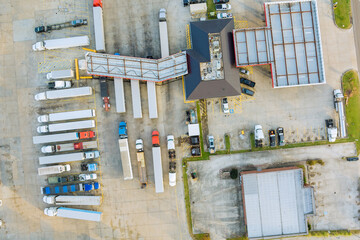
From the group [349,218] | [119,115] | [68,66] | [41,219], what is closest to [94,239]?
[41,219]

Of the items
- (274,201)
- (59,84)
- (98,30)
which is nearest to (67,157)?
(59,84)

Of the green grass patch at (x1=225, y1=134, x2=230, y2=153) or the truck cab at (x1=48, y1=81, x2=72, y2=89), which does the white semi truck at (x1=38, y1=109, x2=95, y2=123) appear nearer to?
the truck cab at (x1=48, y1=81, x2=72, y2=89)

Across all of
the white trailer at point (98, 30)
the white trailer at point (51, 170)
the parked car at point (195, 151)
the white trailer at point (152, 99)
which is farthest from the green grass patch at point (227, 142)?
the white trailer at point (51, 170)

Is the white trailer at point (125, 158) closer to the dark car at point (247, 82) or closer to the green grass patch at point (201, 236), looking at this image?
the green grass patch at point (201, 236)

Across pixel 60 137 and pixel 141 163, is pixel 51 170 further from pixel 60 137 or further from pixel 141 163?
pixel 141 163

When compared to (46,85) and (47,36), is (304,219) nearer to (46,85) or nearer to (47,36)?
(46,85)

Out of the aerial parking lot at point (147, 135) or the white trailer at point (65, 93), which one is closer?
the white trailer at point (65, 93)

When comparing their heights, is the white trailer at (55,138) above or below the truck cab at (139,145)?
above
